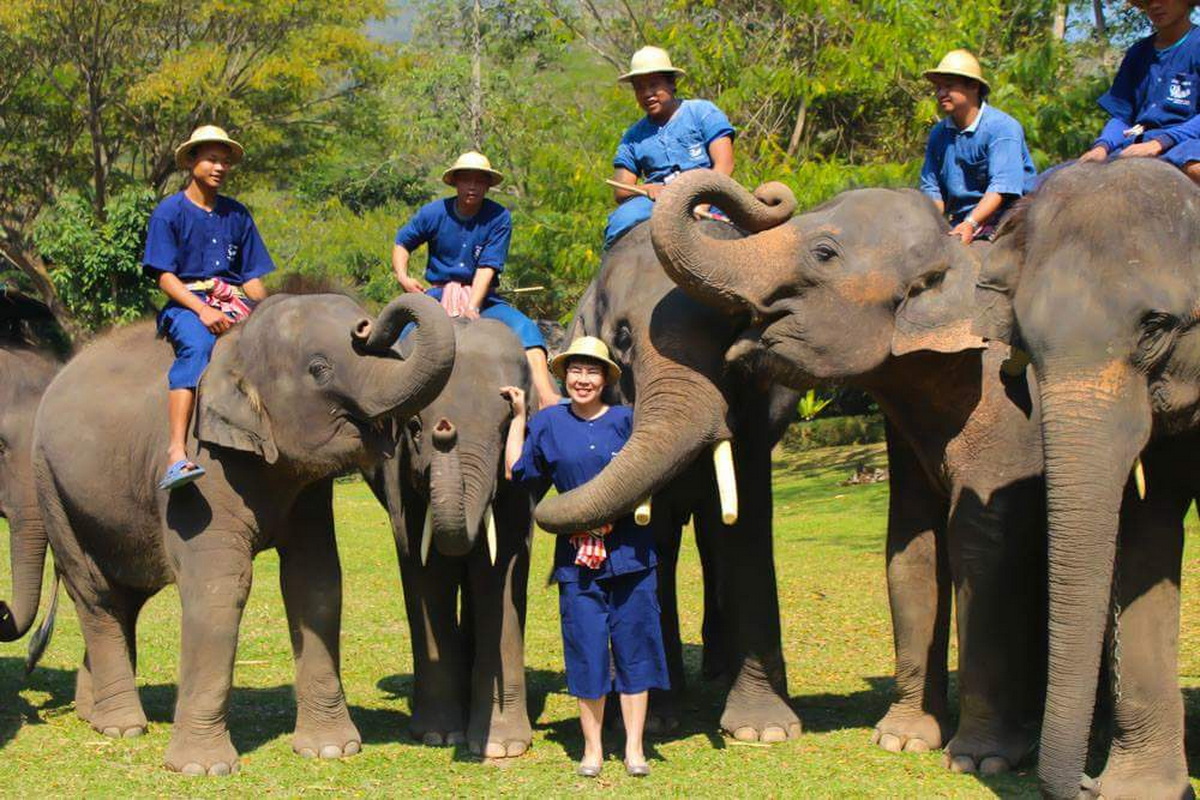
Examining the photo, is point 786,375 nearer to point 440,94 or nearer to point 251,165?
point 251,165

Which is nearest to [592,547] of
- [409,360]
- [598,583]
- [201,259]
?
[598,583]

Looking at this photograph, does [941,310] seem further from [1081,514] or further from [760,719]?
[760,719]

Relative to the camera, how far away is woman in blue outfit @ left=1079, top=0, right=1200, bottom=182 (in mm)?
6746

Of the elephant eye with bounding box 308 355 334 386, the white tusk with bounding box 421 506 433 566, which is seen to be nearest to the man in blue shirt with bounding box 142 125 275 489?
the elephant eye with bounding box 308 355 334 386

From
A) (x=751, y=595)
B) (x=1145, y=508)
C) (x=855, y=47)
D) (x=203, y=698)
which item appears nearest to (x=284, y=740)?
(x=203, y=698)

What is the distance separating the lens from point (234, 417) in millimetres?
7477

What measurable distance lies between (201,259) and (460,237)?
1458mm

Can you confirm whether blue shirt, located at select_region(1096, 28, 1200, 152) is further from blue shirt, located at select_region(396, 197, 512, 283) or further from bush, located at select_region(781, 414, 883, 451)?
bush, located at select_region(781, 414, 883, 451)

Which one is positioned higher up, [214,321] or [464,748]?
[214,321]

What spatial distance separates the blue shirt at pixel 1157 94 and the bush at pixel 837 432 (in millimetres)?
19963

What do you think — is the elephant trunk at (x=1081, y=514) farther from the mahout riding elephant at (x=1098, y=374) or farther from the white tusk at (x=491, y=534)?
the white tusk at (x=491, y=534)

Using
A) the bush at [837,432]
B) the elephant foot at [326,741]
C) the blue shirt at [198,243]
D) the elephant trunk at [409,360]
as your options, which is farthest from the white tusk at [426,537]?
the bush at [837,432]

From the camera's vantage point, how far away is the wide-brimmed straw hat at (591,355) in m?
7.21

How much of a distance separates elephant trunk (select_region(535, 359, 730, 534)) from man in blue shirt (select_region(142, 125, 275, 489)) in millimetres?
1821
